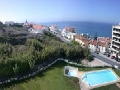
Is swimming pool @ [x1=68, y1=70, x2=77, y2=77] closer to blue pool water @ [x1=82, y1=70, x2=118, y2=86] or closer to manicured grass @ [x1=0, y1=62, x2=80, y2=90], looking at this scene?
manicured grass @ [x1=0, y1=62, x2=80, y2=90]

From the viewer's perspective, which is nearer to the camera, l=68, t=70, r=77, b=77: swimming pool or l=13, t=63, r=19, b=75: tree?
l=13, t=63, r=19, b=75: tree

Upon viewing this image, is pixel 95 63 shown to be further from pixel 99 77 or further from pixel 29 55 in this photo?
pixel 29 55

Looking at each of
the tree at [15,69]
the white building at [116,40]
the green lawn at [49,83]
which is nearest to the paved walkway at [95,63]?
the green lawn at [49,83]

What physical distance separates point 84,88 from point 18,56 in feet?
48.3

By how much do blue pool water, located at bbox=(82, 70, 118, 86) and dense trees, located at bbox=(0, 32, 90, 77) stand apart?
28.6 ft

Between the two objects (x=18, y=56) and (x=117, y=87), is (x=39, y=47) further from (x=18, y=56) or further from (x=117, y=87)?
(x=117, y=87)

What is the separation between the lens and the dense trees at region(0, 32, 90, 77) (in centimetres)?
3953

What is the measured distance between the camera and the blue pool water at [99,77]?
4069 centimetres

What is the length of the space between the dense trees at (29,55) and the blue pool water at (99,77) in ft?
28.6

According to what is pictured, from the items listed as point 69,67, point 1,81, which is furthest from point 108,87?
point 1,81

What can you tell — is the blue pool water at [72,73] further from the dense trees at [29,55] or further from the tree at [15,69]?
the tree at [15,69]

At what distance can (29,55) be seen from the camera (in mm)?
44938

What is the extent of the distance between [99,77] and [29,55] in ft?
49.2

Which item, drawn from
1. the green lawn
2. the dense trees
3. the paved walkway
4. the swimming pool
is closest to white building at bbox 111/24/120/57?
the paved walkway
